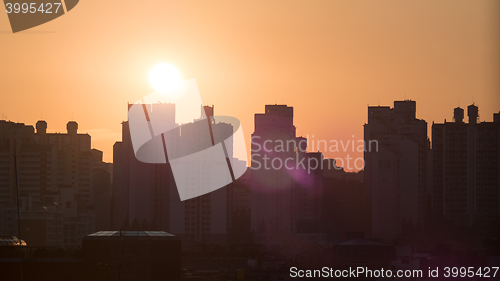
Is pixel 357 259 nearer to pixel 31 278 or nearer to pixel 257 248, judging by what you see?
pixel 257 248

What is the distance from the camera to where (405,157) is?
31.3 m

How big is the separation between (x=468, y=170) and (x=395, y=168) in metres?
4.47

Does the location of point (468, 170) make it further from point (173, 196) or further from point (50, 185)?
point (50, 185)

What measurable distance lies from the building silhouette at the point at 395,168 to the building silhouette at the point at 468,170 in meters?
0.94

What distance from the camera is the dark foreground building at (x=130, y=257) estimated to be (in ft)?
32.6

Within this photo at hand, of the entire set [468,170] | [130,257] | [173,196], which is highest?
[468,170]

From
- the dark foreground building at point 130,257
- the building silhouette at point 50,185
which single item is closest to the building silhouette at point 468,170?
the building silhouette at point 50,185

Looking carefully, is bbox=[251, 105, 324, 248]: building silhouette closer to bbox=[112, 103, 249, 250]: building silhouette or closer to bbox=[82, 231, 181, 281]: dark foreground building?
bbox=[112, 103, 249, 250]: building silhouette

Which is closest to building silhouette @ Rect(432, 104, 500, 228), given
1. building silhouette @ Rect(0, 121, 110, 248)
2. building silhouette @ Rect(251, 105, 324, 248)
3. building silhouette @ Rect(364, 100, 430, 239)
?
building silhouette @ Rect(364, 100, 430, 239)

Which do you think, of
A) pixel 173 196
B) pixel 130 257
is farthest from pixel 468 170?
pixel 130 257

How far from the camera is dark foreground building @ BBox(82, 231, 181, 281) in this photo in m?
9.92

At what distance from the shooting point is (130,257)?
32.9 feet

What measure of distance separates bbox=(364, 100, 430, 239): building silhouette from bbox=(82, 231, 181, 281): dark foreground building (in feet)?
67.7

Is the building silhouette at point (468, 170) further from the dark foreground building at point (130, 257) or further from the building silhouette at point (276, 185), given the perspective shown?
the dark foreground building at point (130, 257)
